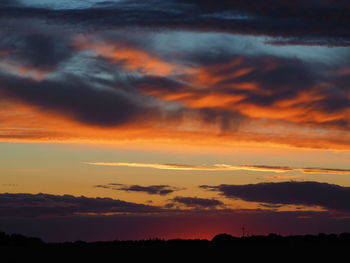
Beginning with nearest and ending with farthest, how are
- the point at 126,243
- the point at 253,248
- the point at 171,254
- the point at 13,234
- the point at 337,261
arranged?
the point at 337,261 < the point at 171,254 < the point at 253,248 < the point at 126,243 < the point at 13,234

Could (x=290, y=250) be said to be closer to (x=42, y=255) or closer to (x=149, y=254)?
(x=149, y=254)

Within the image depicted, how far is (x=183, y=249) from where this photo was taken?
6719 centimetres

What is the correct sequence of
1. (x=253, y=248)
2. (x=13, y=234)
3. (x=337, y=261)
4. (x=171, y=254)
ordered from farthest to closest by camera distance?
(x=13, y=234)
(x=253, y=248)
(x=171, y=254)
(x=337, y=261)

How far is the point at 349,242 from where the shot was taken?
244 ft

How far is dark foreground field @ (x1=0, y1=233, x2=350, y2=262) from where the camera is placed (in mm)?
61156

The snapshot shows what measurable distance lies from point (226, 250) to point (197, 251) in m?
3.14

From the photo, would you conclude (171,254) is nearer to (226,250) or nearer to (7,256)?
(226,250)

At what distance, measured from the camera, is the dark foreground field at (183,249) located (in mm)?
61156

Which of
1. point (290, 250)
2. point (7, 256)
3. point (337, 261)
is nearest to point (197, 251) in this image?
point (290, 250)

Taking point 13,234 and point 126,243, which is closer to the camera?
point 126,243

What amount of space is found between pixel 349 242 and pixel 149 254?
83.8 feet

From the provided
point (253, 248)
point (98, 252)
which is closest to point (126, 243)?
point (98, 252)

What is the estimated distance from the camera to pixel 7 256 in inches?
2411

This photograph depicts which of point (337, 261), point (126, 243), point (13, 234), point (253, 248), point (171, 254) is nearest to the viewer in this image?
point (337, 261)
